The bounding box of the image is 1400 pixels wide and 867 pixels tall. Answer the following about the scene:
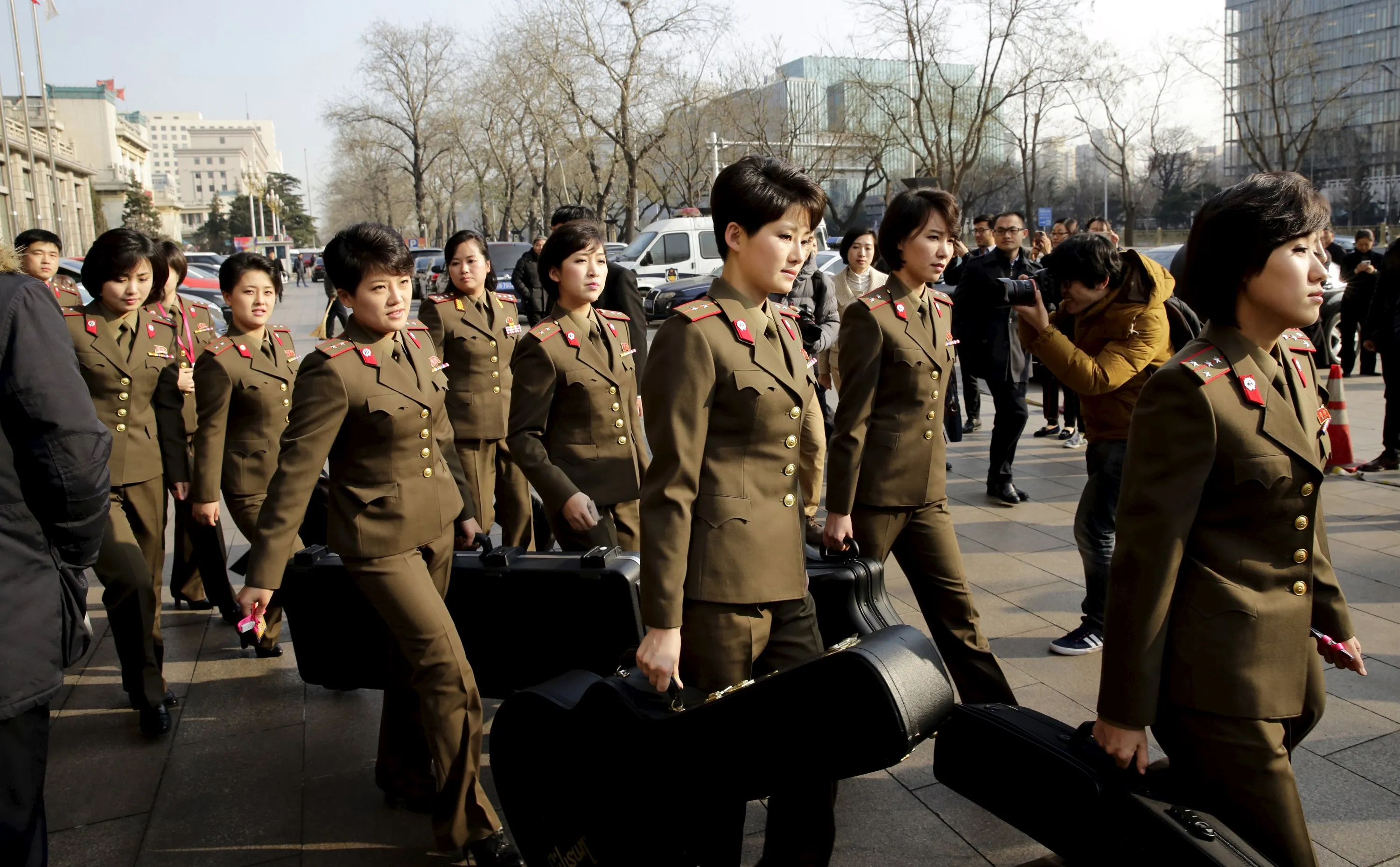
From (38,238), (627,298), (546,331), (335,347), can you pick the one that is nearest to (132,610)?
(335,347)

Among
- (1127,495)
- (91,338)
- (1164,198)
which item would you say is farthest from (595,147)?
(1127,495)

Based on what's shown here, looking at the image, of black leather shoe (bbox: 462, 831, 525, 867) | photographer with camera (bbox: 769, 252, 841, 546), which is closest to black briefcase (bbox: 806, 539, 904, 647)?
black leather shoe (bbox: 462, 831, 525, 867)

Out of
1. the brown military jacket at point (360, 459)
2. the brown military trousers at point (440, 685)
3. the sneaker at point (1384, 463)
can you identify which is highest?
the brown military jacket at point (360, 459)

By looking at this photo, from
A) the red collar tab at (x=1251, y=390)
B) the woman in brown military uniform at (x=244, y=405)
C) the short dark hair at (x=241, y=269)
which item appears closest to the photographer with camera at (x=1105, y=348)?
the red collar tab at (x=1251, y=390)

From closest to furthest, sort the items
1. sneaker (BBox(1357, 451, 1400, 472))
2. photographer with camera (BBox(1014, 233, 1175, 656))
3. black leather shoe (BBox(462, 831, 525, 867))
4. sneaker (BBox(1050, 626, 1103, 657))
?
black leather shoe (BBox(462, 831, 525, 867)) → photographer with camera (BBox(1014, 233, 1175, 656)) → sneaker (BBox(1050, 626, 1103, 657)) → sneaker (BBox(1357, 451, 1400, 472))

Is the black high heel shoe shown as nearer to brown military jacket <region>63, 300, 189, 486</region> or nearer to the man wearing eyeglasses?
brown military jacket <region>63, 300, 189, 486</region>

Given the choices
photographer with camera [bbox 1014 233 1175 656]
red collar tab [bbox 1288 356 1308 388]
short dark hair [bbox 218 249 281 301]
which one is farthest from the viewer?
short dark hair [bbox 218 249 281 301]

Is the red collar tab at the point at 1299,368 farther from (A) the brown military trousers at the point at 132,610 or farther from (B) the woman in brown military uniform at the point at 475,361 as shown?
(B) the woman in brown military uniform at the point at 475,361

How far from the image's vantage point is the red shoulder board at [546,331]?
4.02m

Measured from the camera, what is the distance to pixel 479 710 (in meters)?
3.09

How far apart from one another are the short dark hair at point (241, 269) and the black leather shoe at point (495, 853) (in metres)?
2.94

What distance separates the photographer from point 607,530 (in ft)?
13.1

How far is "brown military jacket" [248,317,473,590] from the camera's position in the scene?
3004 mm

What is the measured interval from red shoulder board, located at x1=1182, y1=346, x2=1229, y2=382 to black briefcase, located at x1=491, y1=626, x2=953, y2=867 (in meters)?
0.69
